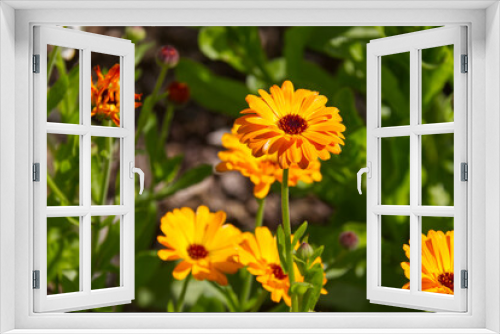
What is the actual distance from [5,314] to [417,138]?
138cm

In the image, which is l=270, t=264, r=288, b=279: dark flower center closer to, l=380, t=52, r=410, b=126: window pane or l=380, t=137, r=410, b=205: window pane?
l=380, t=137, r=410, b=205: window pane

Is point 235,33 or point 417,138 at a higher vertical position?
point 235,33

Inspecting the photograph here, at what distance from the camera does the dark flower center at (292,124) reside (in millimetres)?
1994

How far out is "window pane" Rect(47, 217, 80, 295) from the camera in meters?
2.13

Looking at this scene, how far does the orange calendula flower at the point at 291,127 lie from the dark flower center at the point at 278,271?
399 millimetres

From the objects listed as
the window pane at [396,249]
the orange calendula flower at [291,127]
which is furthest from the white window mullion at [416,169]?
the window pane at [396,249]

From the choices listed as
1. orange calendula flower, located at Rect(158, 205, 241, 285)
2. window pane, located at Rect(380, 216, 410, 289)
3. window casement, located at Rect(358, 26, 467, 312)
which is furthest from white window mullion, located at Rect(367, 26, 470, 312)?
orange calendula flower, located at Rect(158, 205, 241, 285)

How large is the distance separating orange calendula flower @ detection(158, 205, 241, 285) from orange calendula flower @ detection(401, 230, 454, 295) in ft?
2.18

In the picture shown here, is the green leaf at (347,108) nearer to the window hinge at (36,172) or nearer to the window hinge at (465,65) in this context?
the window hinge at (465,65)

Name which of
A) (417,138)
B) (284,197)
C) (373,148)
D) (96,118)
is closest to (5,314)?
(96,118)

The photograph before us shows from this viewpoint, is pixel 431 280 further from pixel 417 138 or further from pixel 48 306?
pixel 48 306

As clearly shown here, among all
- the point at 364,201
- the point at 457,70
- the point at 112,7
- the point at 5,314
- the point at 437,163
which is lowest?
the point at 5,314

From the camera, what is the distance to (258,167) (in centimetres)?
221

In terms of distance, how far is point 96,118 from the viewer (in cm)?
199
